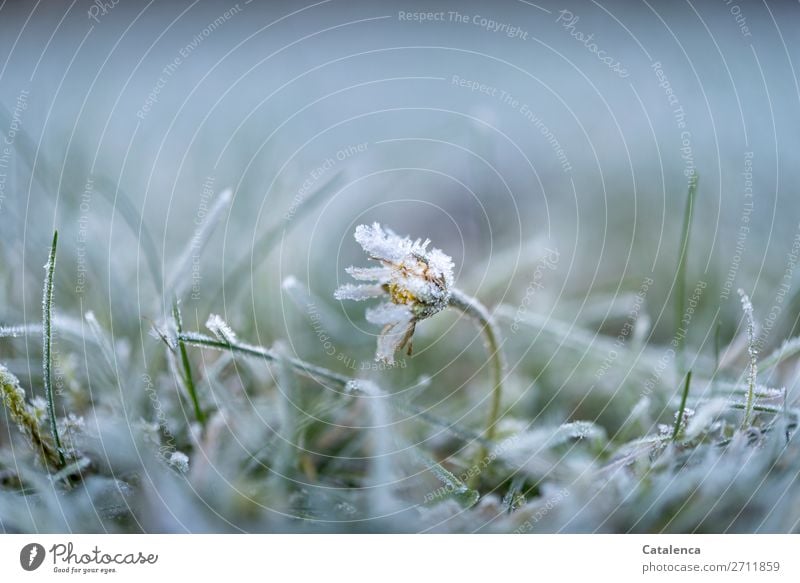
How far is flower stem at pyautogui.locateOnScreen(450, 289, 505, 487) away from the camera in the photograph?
393 millimetres

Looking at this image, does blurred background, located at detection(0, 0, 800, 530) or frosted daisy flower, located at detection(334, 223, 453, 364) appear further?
blurred background, located at detection(0, 0, 800, 530)

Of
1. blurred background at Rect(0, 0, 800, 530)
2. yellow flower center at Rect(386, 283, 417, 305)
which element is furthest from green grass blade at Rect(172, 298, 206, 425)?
yellow flower center at Rect(386, 283, 417, 305)

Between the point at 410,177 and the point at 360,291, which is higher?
the point at 410,177

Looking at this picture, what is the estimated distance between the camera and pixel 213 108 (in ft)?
2.39

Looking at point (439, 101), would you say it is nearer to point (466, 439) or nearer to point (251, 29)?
point (251, 29)

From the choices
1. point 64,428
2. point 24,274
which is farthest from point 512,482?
point 24,274

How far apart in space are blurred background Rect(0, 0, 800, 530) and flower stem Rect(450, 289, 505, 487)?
0.8 inches

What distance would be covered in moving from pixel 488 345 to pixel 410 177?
29 centimetres

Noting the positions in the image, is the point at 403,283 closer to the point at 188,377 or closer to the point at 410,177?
the point at 188,377

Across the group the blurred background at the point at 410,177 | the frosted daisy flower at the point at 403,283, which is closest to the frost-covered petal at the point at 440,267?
the frosted daisy flower at the point at 403,283

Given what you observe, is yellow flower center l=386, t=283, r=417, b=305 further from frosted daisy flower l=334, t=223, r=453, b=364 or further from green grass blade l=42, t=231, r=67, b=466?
green grass blade l=42, t=231, r=67, b=466

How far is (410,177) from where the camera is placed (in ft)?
2.24

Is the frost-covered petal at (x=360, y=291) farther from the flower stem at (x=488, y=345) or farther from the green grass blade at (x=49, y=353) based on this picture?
the green grass blade at (x=49, y=353)

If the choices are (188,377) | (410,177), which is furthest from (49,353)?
(410,177)
